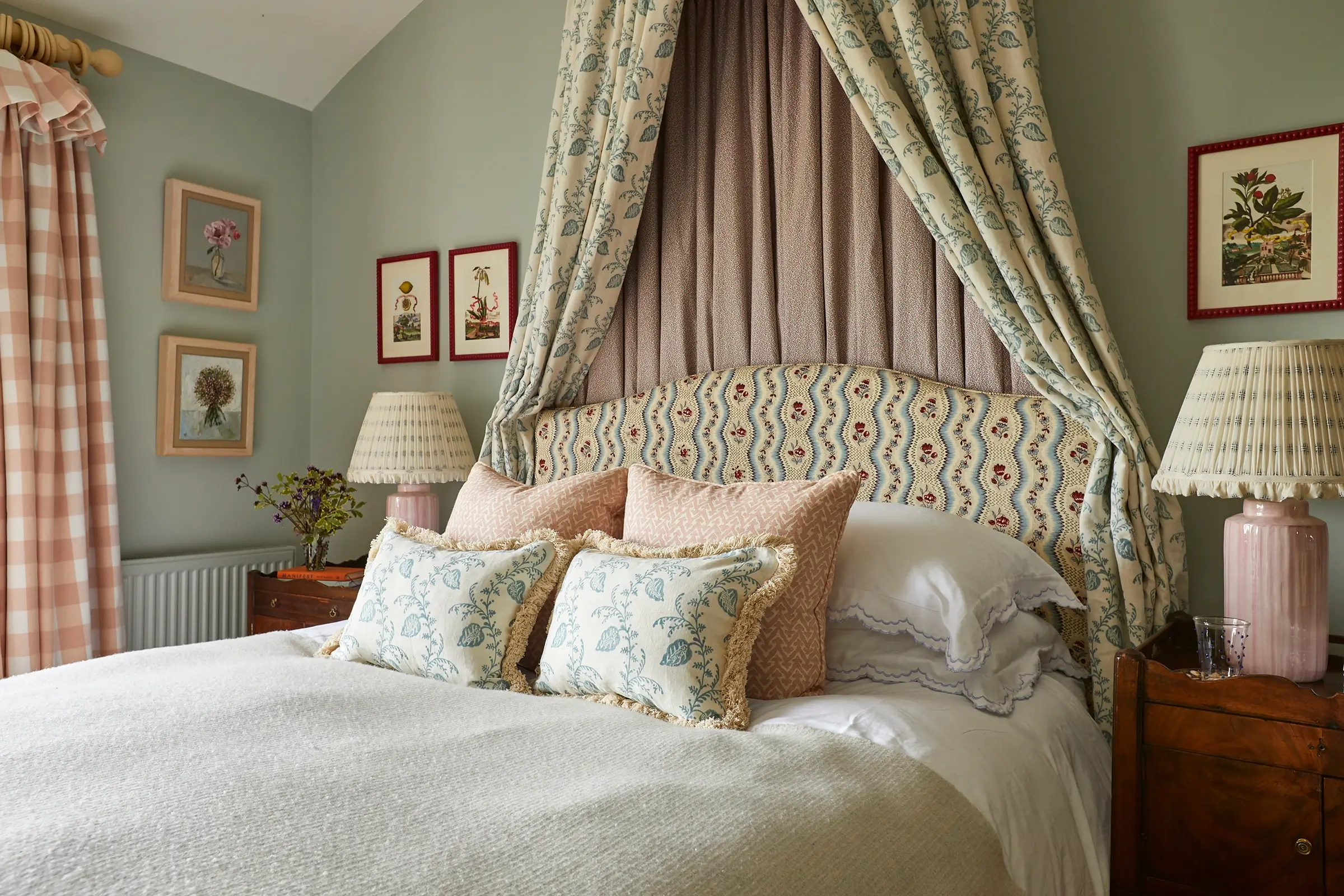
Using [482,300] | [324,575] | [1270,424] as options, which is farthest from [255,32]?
[1270,424]

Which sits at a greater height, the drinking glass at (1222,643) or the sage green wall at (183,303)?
the sage green wall at (183,303)

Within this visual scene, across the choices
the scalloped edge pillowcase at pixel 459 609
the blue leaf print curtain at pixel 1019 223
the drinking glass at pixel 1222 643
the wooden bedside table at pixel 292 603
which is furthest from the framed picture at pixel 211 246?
the drinking glass at pixel 1222 643

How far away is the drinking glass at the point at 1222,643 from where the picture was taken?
171cm

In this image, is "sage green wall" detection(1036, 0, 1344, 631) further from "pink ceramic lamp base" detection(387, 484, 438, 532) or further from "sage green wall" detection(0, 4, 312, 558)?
"sage green wall" detection(0, 4, 312, 558)

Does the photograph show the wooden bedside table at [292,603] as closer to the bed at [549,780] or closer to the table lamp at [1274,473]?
the bed at [549,780]

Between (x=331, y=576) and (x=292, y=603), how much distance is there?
0.54 ft

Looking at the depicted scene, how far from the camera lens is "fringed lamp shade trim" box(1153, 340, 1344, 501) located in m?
1.67

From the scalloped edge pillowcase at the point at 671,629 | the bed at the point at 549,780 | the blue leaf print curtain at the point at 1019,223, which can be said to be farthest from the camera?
the blue leaf print curtain at the point at 1019,223

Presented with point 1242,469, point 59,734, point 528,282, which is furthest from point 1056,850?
point 528,282

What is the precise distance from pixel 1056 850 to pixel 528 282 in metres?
2.12

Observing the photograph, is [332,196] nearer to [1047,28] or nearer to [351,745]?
[1047,28]

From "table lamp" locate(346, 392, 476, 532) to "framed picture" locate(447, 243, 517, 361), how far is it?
28 cm

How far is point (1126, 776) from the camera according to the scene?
5.67ft

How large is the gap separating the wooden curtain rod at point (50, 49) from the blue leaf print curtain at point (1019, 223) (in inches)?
88.0
